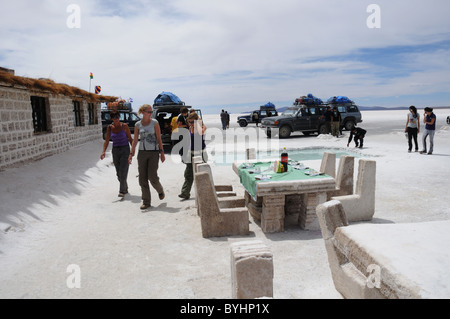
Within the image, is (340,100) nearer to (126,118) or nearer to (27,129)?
(126,118)

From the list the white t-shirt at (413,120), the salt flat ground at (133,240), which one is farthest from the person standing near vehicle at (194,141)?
the white t-shirt at (413,120)

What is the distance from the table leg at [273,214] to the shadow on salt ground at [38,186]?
3605 millimetres

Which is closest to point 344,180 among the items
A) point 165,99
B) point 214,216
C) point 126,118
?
point 214,216

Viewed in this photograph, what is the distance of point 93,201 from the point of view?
6.52m

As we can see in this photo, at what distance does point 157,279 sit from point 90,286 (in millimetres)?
669

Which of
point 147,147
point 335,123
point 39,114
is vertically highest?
point 39,114

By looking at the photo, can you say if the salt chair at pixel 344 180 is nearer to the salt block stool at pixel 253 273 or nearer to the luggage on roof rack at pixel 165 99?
the salt block stool at pixel 253 273

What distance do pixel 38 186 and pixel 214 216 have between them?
422 centimetres

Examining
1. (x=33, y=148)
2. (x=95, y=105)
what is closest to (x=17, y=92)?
(x=33, y=148)

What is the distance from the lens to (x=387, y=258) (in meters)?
2.02

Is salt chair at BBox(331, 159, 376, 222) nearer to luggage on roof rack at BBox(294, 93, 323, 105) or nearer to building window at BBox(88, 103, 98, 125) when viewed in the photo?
building window at BBox(88, 103, 98, 125)

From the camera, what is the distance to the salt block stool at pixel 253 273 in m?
1.99

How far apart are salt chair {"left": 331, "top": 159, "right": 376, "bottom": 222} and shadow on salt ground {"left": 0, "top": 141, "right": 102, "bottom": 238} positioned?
4993 millimetres

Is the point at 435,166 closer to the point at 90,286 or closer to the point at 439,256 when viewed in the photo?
the point at 439,256
